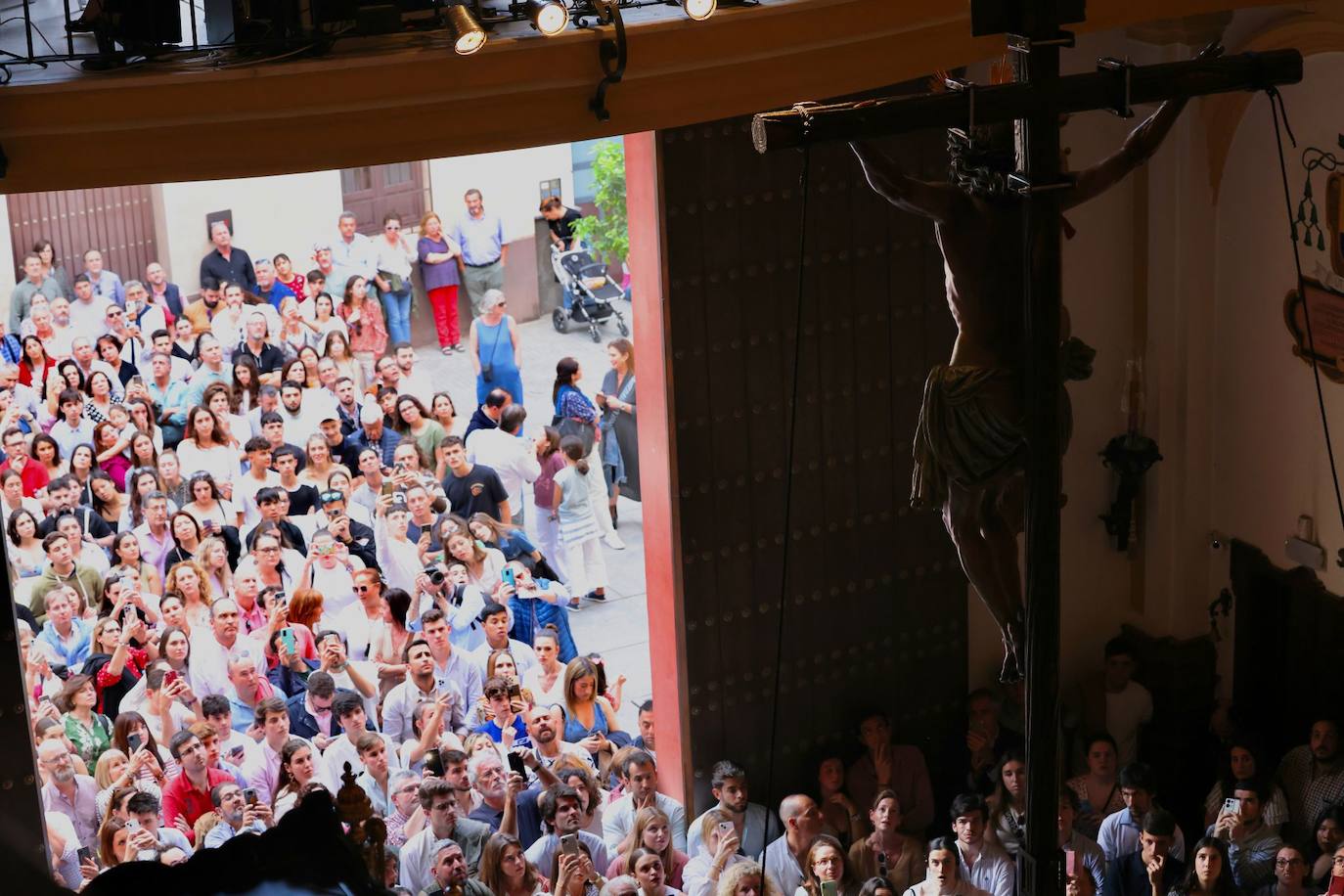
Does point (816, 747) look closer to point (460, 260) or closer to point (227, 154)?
point (227, 154)

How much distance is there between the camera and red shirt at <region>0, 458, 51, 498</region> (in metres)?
10.8

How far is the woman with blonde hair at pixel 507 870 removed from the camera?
8.34m

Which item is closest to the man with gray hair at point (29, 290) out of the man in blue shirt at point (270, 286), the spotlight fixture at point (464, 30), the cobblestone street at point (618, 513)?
the man in blue shirt at point (270, 286)

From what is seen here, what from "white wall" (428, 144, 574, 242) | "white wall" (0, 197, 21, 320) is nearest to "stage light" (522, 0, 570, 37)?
"white wall" (0, 197, 21, 320)

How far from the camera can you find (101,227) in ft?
56.7

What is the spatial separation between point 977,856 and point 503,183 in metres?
10.9

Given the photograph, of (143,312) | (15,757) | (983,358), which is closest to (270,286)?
(143,312)

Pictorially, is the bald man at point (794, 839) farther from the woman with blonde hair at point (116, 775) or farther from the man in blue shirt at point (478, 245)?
the man in blue shirt at point (478, 245)

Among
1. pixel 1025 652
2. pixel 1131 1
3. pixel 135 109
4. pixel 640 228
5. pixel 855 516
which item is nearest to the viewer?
pixel 1025 652

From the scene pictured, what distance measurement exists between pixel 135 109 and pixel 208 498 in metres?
3.79

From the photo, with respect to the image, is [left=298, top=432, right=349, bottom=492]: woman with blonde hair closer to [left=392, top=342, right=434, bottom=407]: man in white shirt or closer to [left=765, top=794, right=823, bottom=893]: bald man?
[left=392, top=342, right=434, bottom=407]: man in white shirt

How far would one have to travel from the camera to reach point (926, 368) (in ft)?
33.6

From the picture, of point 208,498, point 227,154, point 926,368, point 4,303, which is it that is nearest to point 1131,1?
point 926,368

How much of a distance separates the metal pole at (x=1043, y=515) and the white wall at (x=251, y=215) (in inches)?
537
